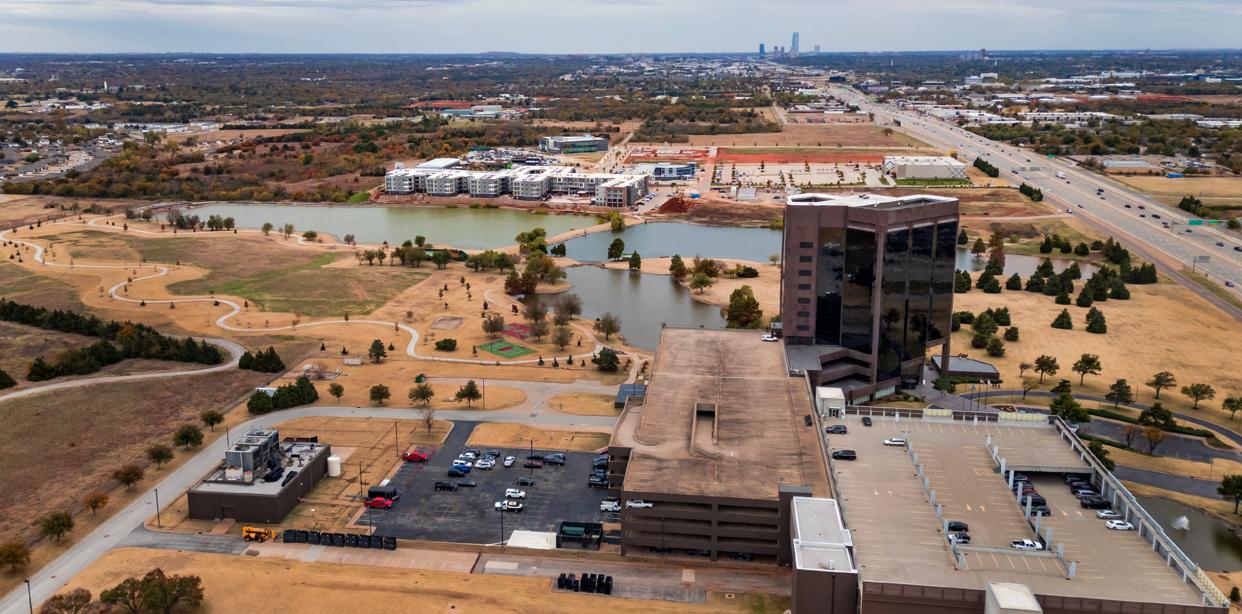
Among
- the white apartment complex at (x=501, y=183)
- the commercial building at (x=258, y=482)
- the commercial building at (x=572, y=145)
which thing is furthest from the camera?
the commercial building at (x=572, y=145)

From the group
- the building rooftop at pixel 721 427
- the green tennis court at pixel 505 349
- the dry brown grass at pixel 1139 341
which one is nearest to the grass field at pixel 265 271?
the green tennis court at pixel 505 349

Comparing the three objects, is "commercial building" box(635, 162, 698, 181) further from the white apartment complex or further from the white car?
the white car

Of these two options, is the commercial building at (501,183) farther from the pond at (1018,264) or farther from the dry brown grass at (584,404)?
the dry brown grass at (584,404)

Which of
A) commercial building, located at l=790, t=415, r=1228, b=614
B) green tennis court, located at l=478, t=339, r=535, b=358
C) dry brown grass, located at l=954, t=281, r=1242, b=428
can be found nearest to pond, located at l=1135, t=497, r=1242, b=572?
commercial building, located at l=790, t=415, r=1228, b=614

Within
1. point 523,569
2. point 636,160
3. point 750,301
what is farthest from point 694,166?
point 523,569

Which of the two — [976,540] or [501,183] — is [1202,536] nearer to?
[976,540]

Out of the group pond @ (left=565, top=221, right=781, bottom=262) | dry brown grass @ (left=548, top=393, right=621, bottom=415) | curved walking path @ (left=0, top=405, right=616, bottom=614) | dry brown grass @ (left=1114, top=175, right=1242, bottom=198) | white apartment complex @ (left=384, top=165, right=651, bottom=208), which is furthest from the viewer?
white apartment complex @ (left=384, top=165, right=651, bottom=208)
